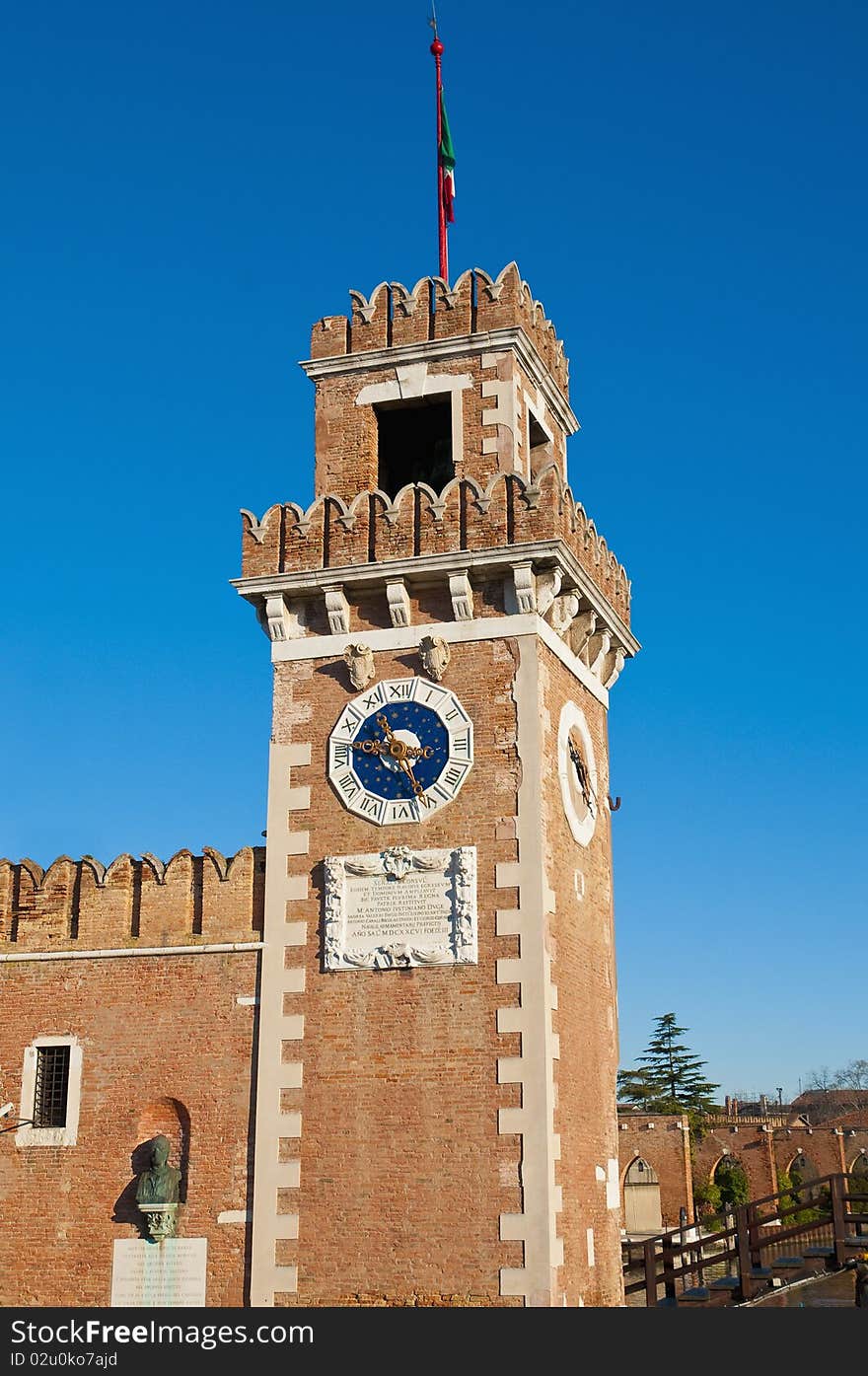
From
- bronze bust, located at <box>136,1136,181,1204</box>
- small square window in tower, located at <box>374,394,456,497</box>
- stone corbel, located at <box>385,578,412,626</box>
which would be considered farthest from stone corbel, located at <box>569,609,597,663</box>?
bronze bust, located at <box>136,1136,181,1204</box>

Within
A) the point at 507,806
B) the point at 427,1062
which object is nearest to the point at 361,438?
the point at 507,806

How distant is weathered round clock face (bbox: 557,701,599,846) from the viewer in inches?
864

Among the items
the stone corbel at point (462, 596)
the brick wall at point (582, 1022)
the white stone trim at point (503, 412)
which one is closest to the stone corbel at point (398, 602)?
the stone corbel at point (462, 596)

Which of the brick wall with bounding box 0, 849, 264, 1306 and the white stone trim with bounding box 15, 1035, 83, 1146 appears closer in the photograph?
the brick wall with bounding box 0, 849, 264, 1306

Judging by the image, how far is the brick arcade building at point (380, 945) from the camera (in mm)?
19250

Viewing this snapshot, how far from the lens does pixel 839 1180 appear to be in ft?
63.0

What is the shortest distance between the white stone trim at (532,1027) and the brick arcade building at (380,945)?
0.12 ft

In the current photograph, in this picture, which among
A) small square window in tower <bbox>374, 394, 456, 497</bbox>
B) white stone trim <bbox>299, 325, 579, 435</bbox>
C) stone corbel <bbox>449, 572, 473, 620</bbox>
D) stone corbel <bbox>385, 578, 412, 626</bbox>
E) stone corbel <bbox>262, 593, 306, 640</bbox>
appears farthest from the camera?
small square window in tower <bbox>374, 394, 456, 497</bbox>

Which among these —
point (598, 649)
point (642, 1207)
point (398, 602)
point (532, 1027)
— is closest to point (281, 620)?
point (398, 602)

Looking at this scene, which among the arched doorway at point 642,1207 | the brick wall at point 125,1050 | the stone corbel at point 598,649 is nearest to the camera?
the brick wall at point 125,1050

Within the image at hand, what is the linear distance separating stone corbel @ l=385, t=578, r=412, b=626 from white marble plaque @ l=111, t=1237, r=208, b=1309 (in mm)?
8751

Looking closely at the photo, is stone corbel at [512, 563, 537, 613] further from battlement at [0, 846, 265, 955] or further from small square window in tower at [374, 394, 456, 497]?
battlement at [0, 846, 265, 955]

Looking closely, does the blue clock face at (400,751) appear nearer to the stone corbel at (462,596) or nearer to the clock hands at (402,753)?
the clock hands at (402,753)

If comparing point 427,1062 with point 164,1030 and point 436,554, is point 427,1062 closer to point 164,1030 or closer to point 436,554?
point 164,1030
